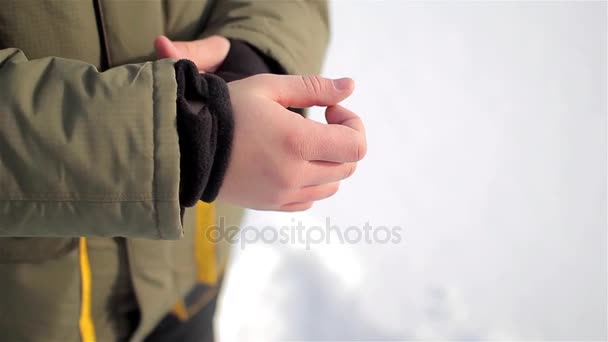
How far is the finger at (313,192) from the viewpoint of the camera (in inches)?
21.3

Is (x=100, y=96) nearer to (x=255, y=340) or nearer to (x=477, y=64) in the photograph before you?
(x=255, y=340)

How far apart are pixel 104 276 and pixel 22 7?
13.6 inches

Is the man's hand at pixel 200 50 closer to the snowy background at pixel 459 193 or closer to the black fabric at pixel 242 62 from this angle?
the black fabric at pixel 242 62

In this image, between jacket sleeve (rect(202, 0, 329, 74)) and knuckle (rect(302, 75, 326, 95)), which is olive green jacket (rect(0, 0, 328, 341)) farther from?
knuckle (rect(302, 75, 326, 95))

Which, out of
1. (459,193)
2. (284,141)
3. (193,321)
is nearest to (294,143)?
(284,141)

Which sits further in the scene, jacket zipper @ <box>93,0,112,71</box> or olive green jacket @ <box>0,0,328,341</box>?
jacket zipper @ <box>93,0,112,71</box>

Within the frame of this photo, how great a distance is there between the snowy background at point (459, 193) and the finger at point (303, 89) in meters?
0.73

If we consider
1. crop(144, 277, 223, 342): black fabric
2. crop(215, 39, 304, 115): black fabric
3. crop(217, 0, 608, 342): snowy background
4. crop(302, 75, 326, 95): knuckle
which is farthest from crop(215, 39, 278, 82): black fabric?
crop(217, 0, 608, 342): snowy background

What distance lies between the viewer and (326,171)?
52cm

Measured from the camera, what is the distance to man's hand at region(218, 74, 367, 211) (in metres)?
0.46

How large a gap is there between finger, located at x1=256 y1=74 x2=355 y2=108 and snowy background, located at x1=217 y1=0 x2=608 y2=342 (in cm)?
73

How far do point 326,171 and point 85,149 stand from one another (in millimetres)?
238

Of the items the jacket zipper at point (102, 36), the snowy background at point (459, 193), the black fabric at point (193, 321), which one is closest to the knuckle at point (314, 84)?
the jacket zipper at point (102, 36)

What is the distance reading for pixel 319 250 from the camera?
1.23 metres
